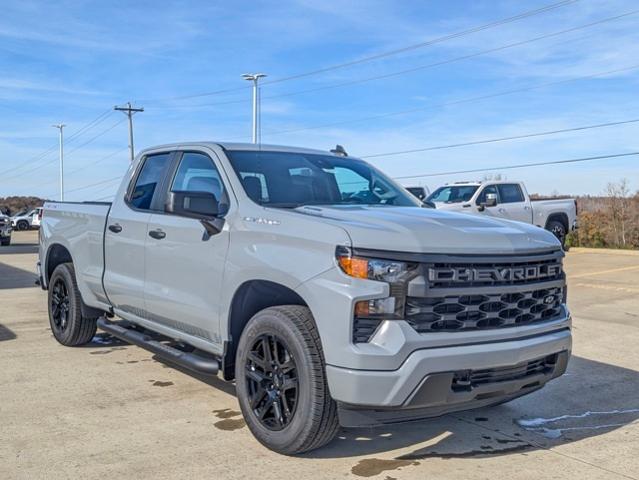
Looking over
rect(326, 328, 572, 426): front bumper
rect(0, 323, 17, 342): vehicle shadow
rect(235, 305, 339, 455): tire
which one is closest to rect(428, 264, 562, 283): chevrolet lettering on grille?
rect(326, 328, 572, 426): front bumper

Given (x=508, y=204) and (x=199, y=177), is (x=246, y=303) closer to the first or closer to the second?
(x=199, y=177)

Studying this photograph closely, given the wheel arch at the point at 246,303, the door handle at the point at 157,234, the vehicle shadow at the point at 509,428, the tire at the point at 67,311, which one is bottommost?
the vehicle shadow at the point at 509,428

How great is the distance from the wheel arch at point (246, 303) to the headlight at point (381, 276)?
1.95 ft

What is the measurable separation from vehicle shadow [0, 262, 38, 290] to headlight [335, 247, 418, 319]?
10.2 metres

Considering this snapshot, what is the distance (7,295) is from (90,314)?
532cm

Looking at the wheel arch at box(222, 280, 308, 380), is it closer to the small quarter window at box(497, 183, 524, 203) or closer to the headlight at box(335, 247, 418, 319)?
the headlight at box(335, 247, 418, 319)

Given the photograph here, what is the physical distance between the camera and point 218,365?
15.0 feet

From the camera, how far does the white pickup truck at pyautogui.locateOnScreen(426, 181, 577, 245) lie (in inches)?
729

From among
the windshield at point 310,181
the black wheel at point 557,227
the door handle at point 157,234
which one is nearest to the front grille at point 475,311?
the windshield at point 310,181

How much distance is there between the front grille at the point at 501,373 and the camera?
3.67 metres

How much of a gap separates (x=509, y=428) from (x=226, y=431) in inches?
78.1

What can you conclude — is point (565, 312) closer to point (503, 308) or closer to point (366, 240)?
point (503, 308)

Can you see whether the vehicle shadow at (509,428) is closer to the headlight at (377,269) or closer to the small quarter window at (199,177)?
the headlight at (377,269)

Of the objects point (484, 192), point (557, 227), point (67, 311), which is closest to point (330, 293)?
point (67, 311)
